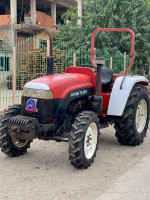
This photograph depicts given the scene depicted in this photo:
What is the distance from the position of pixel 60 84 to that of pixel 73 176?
1.34 meters

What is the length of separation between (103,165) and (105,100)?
1.22 m

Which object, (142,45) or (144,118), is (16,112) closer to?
(144,118)

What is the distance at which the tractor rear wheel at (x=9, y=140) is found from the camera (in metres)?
4.82

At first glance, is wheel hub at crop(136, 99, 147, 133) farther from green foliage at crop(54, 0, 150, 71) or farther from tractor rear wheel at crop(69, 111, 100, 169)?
green foliage at crop(54, 0, 150, 71)

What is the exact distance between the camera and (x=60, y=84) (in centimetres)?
464

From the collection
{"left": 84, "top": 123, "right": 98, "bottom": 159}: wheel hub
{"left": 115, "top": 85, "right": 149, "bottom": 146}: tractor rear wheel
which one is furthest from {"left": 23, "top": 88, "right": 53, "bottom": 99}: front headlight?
{"left": 115, "top": 85, "right": 149, "bottom": 146}: tractor rear wheel

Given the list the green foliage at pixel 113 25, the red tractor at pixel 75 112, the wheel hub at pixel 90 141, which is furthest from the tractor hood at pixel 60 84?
the green foliage at pixel 113 25

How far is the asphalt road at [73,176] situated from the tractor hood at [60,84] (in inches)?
44.6

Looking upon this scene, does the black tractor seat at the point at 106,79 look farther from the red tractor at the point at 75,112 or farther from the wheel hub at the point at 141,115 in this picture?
the wheel hub at the point at 141,115

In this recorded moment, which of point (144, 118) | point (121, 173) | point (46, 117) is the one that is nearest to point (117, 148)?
point (144, 118)

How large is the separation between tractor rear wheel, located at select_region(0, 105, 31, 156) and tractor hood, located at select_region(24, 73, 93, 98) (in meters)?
0.52

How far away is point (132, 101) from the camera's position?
18.4 feet

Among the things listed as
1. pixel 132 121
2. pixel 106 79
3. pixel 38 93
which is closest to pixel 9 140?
pixel 38 93

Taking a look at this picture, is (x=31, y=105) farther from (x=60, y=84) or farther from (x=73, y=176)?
(x=73, y=176)
